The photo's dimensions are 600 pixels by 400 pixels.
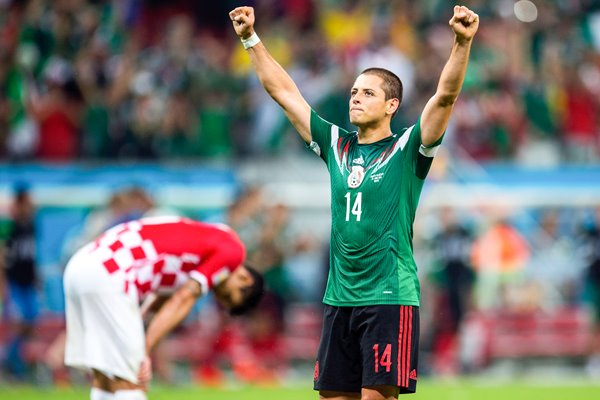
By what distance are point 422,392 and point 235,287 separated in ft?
18.3

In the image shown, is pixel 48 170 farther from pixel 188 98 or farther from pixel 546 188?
pixel 546 188

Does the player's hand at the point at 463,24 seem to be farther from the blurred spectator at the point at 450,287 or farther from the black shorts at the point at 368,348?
the blurred spectator at the point at 450,287

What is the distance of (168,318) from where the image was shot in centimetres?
812

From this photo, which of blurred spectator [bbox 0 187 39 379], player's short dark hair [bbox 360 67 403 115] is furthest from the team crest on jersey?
blurred spectator [bbox 0 187 39 379]

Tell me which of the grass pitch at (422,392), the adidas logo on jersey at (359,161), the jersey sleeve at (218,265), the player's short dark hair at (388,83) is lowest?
the grass pitch at (422,392)

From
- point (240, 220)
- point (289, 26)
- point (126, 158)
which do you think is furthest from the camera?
point (289, 26)

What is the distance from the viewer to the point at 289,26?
2028 cm

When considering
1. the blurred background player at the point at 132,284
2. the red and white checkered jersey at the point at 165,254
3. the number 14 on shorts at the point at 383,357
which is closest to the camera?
the number 14 on shorts at the point at 383,357

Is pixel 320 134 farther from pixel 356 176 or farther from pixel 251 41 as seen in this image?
pixel 251 41

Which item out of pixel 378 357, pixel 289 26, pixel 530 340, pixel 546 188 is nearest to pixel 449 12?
pixel 289 26

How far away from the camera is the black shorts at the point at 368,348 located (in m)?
6.91

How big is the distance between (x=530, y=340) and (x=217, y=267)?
10016 mm

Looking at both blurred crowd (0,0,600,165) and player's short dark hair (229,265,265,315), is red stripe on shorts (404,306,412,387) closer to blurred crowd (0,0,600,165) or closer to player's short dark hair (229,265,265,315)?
player's short dark hair (229,265,265,315)

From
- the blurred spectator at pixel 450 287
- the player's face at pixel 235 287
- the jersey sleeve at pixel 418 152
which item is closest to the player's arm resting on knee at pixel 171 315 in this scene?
the player's face at pixel 235 287
